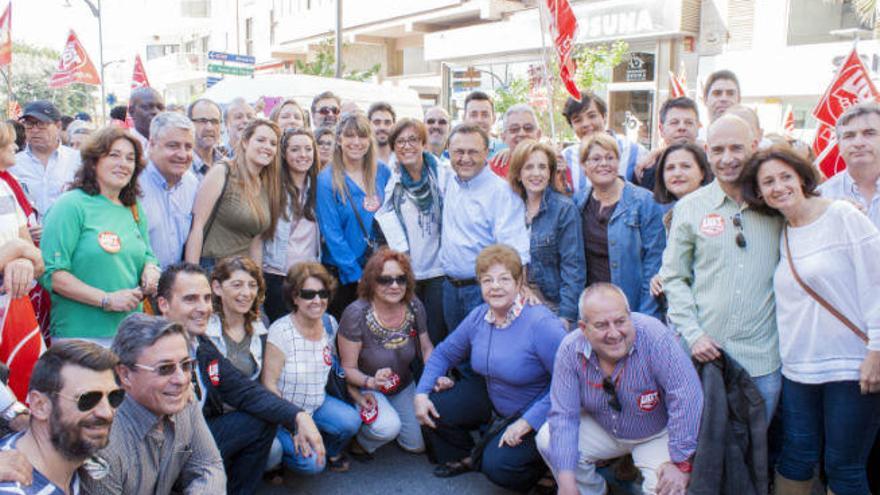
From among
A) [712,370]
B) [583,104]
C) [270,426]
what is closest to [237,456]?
[270,426]

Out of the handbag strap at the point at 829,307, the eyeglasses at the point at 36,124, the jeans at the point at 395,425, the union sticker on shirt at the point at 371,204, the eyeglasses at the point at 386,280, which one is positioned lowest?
the jeans at the point at 395,425

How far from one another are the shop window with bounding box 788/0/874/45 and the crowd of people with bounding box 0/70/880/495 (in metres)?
9.71

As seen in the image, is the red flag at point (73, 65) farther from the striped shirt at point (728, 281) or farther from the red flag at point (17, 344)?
the striped shirt at point (728, 281)

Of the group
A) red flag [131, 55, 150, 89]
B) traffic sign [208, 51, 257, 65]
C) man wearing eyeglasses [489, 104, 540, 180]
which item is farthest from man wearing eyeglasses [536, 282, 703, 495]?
traffic sign [208, 51, 257, 65]

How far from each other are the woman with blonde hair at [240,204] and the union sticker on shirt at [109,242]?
70 centimetres

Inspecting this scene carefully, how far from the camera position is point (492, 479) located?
13.0ft

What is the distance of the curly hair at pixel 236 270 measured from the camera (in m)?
4.03

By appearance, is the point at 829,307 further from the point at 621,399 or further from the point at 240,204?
the point at 240,204

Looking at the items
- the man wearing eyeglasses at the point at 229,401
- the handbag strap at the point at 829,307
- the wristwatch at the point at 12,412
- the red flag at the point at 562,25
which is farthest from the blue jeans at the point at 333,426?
the red flag at the point at 562,25

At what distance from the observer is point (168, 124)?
14.0 feet

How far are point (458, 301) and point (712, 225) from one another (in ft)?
6.08

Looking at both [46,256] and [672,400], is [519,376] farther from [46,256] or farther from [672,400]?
[46,256]

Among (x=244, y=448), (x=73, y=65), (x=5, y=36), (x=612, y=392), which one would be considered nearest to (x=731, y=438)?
(x=612, y=392)

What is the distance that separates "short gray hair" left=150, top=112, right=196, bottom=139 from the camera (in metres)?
4.26
